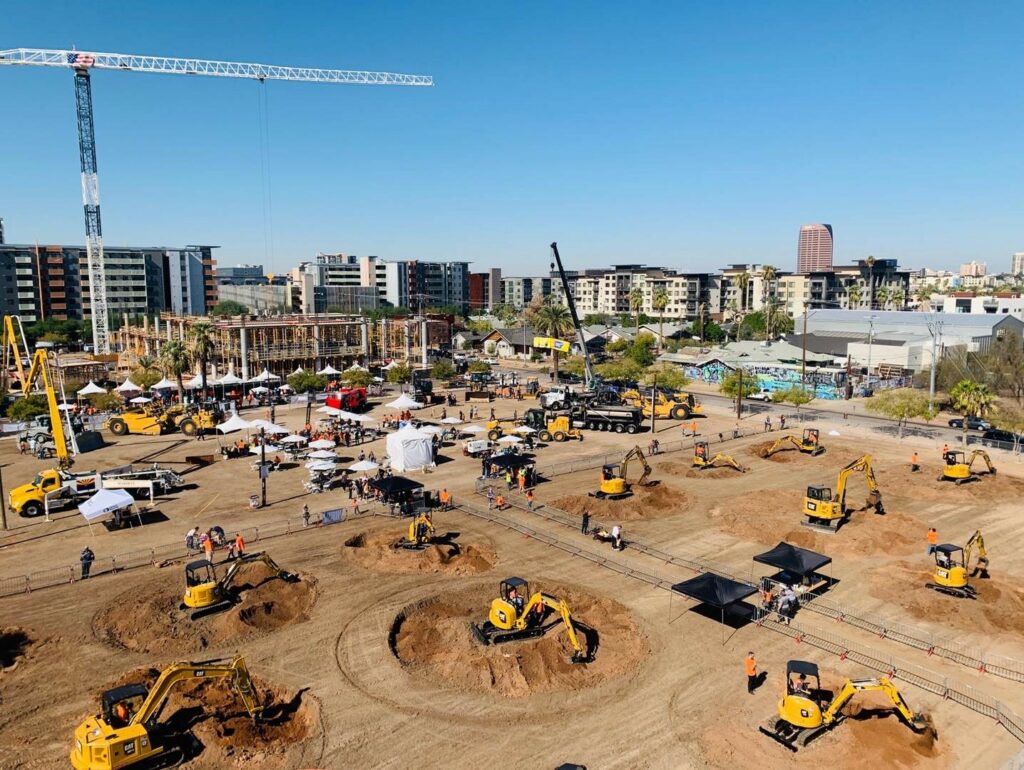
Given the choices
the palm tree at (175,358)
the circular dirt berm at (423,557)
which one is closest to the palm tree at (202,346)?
the palm tree at (175,358)

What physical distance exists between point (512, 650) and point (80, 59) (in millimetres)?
145695

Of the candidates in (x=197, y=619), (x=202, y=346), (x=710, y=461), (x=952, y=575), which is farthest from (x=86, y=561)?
(x=202, y=346)

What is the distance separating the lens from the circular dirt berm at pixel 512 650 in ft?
70.1

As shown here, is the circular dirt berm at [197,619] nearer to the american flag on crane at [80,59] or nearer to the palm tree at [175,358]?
the palm tree at [175,358]

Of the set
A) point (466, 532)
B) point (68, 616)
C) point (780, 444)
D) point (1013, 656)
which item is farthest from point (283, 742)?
point (780, 444)

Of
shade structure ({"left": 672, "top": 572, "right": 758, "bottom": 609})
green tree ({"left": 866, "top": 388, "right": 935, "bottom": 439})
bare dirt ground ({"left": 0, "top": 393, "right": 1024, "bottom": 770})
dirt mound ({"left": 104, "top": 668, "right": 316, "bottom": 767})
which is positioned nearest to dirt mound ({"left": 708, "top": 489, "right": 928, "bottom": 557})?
bare dirt ground ({"left": 0, "top": 393, "right": 1024, "bottom": 770})

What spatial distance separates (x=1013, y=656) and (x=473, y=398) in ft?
192

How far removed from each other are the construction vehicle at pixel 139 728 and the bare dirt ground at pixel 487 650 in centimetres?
100

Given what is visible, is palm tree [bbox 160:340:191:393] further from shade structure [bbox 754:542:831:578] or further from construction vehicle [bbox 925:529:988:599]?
construction vehicle [bbox 925:529:988:599]

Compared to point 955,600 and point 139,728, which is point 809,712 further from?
point 139,728

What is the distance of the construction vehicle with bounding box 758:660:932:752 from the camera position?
18438 mm

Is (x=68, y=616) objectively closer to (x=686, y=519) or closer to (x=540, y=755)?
(x=540, y=755)

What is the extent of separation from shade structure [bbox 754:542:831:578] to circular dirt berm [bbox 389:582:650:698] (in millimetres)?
6479

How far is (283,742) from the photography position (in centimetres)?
1859
